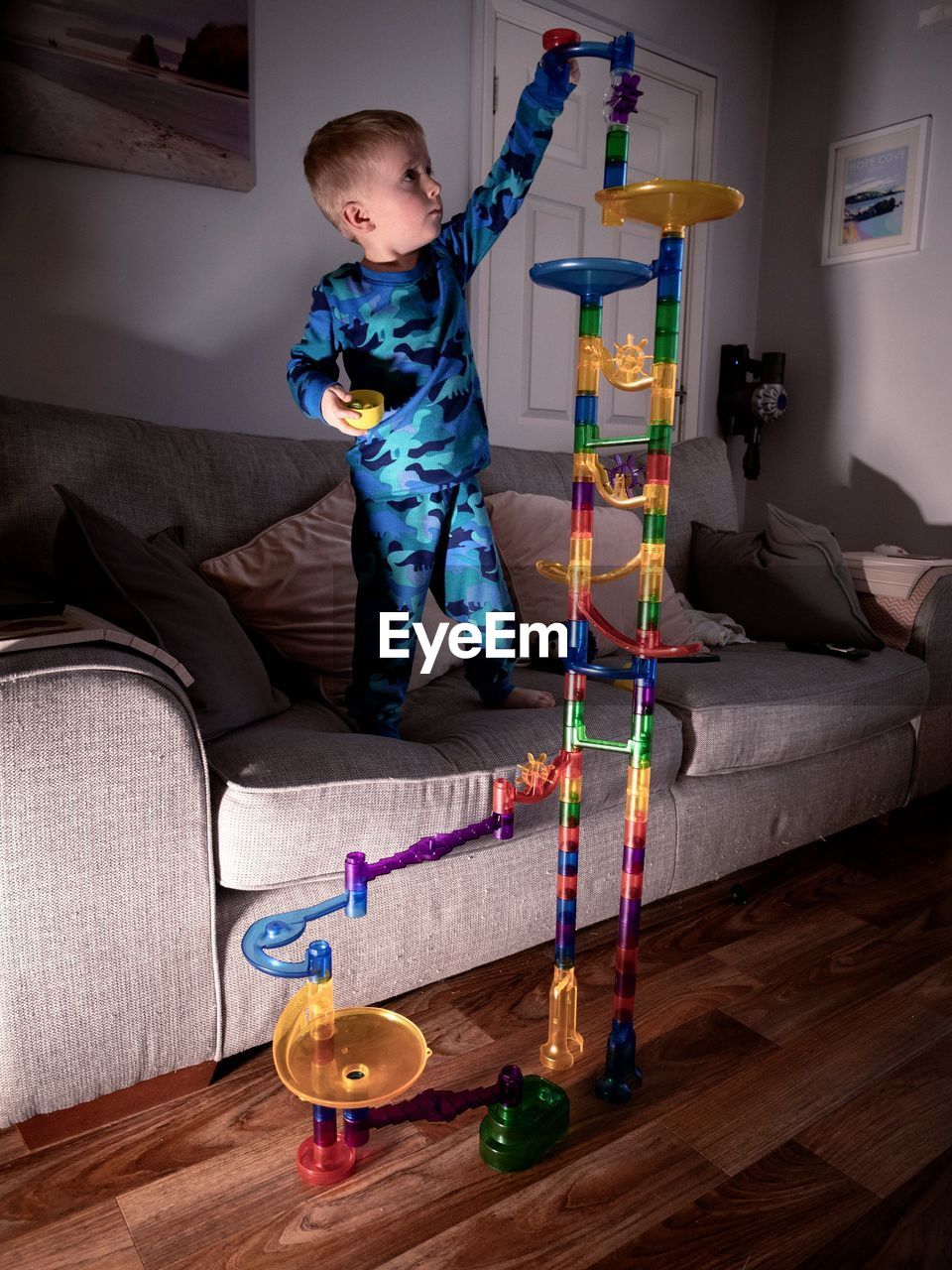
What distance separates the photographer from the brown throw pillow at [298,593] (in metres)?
1.57

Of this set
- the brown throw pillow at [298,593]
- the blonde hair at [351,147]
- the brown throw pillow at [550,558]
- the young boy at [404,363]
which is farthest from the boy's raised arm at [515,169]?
the brown throw pillow at [550,558]

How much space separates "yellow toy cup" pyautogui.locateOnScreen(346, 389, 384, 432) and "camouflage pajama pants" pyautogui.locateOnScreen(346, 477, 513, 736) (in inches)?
11.4

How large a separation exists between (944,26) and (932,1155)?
3.08 m

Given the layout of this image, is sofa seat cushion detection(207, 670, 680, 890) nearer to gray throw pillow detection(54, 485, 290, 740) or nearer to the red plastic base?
gray throw pillow detection(54, 485, 290, 740)

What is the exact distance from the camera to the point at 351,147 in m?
1.18

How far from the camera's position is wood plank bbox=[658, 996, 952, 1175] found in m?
1.07

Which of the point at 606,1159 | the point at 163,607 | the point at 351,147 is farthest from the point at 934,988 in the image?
the point at 351,147

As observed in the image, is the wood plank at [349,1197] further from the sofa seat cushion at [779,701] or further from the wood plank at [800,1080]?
the sofa seat cushion at [779,701]

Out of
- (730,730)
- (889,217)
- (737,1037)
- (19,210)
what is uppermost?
(889,217)

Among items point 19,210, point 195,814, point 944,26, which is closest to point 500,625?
point 195,814

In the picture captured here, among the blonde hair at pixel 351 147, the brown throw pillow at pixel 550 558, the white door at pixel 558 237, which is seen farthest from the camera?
the white door at pixel 558 237

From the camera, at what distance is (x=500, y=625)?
148 cm

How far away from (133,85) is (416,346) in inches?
46.0

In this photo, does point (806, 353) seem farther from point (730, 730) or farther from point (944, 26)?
point (730, 730)
